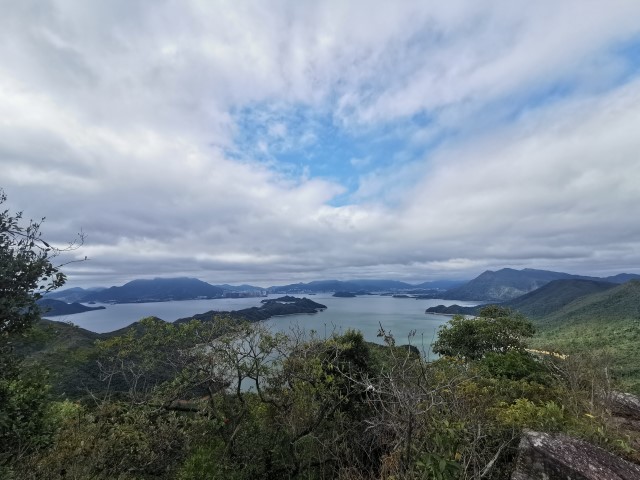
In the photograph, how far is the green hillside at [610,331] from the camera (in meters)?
38.6

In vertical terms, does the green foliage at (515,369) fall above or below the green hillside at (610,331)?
above

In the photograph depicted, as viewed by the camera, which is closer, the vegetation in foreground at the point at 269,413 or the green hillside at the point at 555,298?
the vegetation in foreground at the point at 269,413

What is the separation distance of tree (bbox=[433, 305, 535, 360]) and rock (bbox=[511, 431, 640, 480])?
1906 centimetres

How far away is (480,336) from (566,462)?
71.2 ft

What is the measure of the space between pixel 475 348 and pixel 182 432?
957 inches

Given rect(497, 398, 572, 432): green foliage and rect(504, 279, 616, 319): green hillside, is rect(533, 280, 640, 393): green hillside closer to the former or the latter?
rect(497, 398, 572, 432): green foliage

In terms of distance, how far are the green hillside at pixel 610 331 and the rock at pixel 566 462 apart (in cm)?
2080

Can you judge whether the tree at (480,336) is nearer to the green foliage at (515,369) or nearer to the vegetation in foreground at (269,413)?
the green foliage at (515,369)

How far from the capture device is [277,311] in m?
125

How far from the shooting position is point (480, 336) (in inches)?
1005

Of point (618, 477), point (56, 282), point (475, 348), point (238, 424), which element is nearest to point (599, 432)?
point (618, 477)

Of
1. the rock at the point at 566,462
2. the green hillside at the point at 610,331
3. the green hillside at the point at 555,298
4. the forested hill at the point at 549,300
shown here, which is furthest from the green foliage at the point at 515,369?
the green hillside at the point at 555,298

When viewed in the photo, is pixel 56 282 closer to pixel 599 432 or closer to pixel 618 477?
pixel 618 477

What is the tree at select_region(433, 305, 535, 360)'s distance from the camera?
24969 mm
